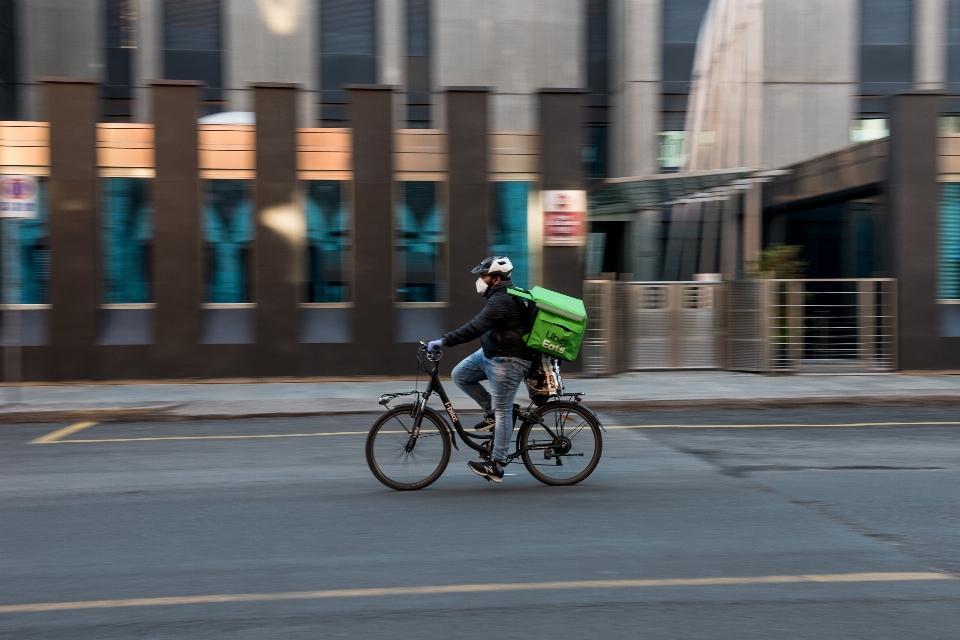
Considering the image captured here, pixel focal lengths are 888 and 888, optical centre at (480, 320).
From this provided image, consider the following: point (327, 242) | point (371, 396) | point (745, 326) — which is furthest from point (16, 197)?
point (745, 326)

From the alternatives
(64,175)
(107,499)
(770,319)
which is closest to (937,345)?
(770,319)

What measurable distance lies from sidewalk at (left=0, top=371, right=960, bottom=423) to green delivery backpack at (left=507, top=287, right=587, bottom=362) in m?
5.00

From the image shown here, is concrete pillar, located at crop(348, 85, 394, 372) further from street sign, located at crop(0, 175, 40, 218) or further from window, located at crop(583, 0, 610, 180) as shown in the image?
window, located at crop(583, 0, 610, 180)

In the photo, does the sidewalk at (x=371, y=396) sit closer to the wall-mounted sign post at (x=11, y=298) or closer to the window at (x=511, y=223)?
the wall-mounted sign post at (x=11, y=298)

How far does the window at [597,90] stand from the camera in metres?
22.9

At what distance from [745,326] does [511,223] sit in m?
4.63

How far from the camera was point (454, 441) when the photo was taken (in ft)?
23.4

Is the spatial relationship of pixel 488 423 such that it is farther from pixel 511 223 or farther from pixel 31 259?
pixel 31 259

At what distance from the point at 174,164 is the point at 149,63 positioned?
7.37 meters

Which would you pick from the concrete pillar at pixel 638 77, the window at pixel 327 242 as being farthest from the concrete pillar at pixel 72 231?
the concrete pillar at pixel 638 77

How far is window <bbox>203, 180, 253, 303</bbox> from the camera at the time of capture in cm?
1520

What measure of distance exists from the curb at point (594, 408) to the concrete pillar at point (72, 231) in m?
3.33

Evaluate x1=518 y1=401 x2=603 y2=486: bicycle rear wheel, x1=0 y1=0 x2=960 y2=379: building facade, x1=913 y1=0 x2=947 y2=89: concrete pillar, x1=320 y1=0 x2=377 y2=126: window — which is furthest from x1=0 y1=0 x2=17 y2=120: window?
x1=913 y1=0 x2=947 y2=89: concrete pillar

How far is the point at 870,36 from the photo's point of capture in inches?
906
